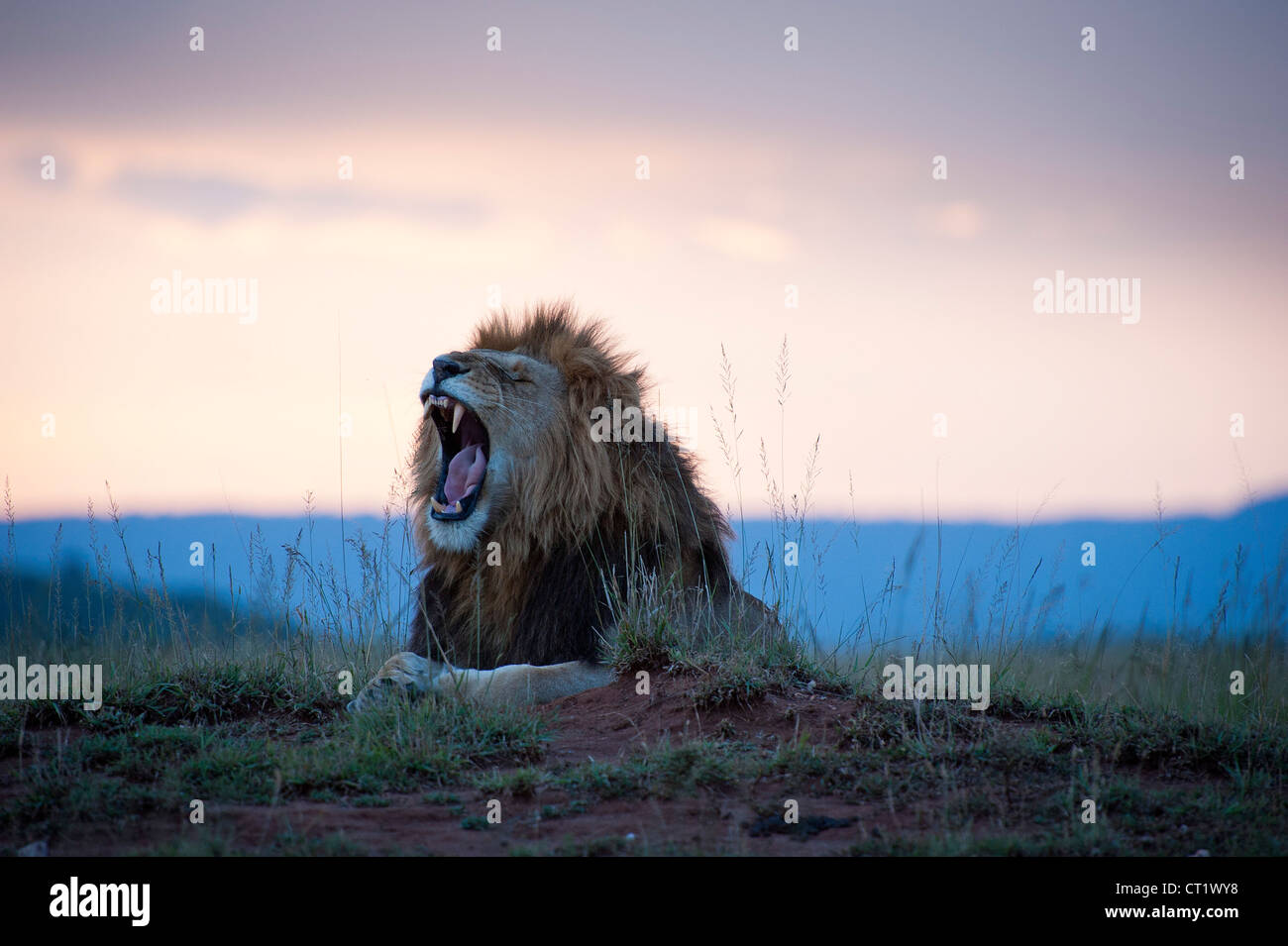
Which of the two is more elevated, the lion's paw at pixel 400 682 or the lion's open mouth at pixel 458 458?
the lion's open mouth at pixel 458 458

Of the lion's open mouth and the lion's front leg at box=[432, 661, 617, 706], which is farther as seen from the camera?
the lion's open mouth

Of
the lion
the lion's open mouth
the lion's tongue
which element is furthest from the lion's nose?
the lion's tongue

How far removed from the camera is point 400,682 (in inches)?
239

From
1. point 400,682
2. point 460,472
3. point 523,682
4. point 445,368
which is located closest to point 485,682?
point 523,682

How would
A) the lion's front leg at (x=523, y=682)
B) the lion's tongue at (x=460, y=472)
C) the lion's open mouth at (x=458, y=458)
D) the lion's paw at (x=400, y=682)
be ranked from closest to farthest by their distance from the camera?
the lion's paw at (x=400, y=682), the lion's front leg at (x=523, y=682), the lion's open mouth at (x=458, y=458), the lion's tongue at (x=460, y=472)

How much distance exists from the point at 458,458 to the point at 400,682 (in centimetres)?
151

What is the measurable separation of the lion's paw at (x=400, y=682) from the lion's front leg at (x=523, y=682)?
7cm

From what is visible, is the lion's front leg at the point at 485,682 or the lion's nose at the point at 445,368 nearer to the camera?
the lion's front leg at the point at 485,682

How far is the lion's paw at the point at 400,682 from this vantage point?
5914 millimetres

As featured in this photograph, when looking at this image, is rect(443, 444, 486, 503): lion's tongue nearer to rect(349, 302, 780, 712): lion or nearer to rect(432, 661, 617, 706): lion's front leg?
rect(349, 302, 780, 712): lion

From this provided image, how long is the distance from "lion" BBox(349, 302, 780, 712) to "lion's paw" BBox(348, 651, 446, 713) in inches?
1.9

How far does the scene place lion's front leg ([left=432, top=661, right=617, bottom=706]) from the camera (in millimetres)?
6086

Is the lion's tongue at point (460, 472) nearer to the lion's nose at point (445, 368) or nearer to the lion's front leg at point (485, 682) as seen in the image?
the lion's nose at point (445, 368)

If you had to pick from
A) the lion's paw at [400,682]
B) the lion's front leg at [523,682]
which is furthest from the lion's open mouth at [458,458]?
the lion's front leg at [523,682]
